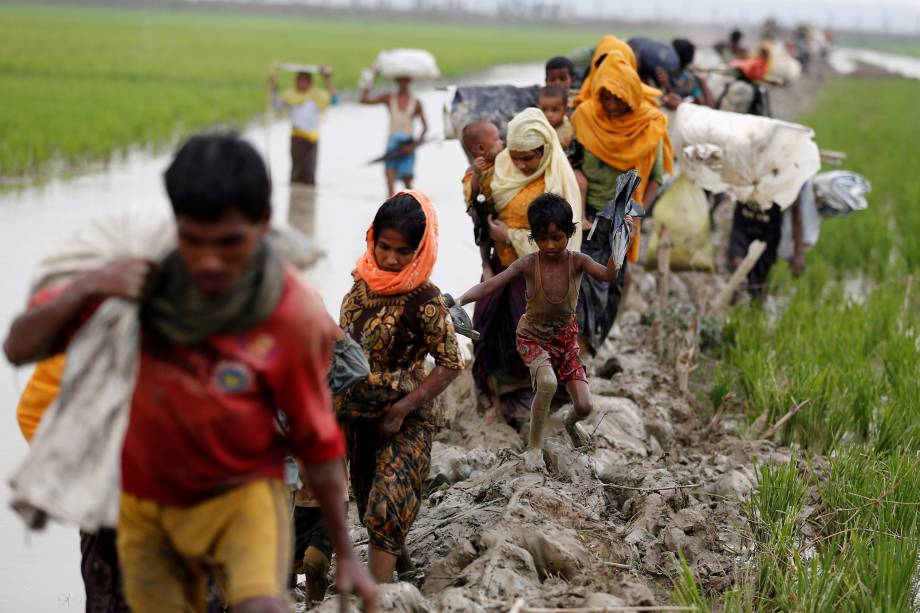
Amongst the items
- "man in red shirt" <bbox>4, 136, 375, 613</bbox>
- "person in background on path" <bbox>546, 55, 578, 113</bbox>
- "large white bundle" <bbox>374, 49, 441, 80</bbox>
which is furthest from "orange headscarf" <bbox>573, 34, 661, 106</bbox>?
"large white bundle" <bbox>374, 49, 441, 80</bbox>

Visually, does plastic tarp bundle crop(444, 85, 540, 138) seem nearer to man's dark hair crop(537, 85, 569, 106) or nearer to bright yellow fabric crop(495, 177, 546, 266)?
man's dark hair crop(537, 85, 569, 106)

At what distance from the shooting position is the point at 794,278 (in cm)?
871

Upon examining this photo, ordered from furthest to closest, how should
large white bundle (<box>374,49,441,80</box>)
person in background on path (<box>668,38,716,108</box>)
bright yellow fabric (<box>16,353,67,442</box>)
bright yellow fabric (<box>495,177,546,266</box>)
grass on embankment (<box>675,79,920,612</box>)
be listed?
large white bundle (<box>374,49,441,80</box>)
person in background on path (<box>668,38,716,108</box>)
bright yellow fabric (<box>495,177,546,266</box>)
grass on embankment (<box>675,79,920,612</box>)
bright yellow fabric (<box>16,353,67,442</box>)

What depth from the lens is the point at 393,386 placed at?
11.5 feet

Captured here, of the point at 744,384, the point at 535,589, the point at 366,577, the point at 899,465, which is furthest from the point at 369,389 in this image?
the point at 744,384

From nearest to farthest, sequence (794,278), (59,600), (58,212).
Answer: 1. (59,600)
2. (794,278)
3. (58,212)

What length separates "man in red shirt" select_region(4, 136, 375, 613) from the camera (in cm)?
210

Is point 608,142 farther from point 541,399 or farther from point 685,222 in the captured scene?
point 685,222

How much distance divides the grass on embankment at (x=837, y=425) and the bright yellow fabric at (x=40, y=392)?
1.65 metres

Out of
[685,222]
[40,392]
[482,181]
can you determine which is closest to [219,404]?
[40,392]

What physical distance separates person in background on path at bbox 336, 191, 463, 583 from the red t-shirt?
3.94 ft

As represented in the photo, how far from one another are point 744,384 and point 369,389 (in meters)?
3.17

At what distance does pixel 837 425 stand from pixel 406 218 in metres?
2.79

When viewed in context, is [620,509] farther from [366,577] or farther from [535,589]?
[366,577]
